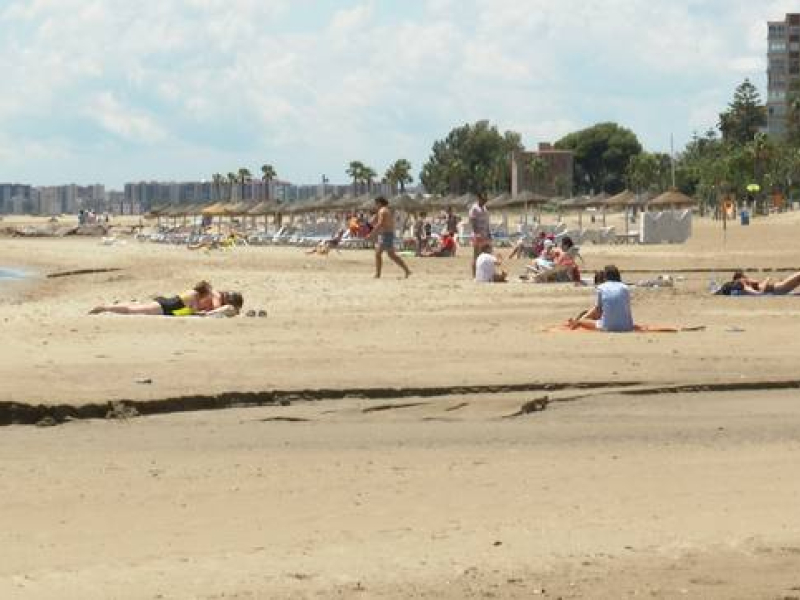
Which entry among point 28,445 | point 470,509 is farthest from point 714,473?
point 28,445

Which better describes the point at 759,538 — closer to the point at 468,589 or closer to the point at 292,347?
the point at 468,589

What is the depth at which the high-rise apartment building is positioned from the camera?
5846 inches

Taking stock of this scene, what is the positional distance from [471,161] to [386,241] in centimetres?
12414

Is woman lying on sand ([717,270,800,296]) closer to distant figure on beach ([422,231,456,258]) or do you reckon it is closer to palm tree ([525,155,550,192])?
distant figure on beach ([422,231,456,258])

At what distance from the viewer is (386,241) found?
24609mm

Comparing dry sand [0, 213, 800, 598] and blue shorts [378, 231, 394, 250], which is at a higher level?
blue shorts [378, 231, 394, 250]

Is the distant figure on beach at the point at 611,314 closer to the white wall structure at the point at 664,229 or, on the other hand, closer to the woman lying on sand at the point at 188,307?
the woman lying on sand at the point at 188,307

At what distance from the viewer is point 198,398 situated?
10.4 m

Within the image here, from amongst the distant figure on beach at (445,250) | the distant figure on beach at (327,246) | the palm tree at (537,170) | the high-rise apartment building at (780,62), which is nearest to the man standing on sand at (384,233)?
the distant figure on beach at (445,250)

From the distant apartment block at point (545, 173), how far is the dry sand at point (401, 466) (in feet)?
395

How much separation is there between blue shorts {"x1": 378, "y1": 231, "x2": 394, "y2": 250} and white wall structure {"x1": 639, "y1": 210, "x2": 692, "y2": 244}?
21.5 m

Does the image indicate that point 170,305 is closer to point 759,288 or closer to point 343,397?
point 343,397

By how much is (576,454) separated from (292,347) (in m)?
5.29

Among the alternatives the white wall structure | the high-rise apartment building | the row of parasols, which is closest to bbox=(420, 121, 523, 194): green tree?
the high-rise apartment building
